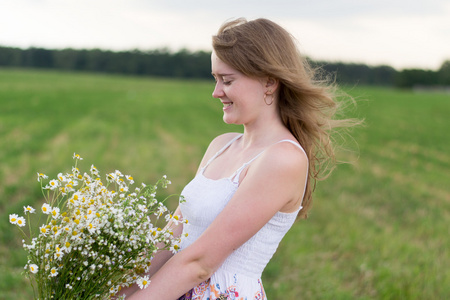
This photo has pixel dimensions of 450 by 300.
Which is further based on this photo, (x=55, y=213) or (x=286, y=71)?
(x=286, y=71)

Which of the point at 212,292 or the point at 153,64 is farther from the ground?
the point at 212,292

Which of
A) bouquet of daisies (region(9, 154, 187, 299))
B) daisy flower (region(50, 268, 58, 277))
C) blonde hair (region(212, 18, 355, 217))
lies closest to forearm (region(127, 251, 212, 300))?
bouquet of daisies (region(9, 154, 187, 299))

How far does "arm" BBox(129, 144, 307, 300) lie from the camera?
81.4 inches

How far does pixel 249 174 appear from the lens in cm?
215

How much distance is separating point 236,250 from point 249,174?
0.36m

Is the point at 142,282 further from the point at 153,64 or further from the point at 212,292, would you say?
the point at 153,64

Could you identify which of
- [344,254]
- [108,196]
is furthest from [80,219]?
[344,254]

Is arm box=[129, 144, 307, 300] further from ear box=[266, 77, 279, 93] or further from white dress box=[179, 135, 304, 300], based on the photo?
ear box=[266, 77, 279, 93]

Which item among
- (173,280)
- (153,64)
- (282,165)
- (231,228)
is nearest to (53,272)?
(173,280)

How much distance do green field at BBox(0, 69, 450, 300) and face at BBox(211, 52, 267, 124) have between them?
144 cm

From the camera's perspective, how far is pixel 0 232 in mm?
5957

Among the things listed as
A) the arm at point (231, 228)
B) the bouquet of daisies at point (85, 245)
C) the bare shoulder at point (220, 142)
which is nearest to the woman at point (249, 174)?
the arm at point (231, 228)

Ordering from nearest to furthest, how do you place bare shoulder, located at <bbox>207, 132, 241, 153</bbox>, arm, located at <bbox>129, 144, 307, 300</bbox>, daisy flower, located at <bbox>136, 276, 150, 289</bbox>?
daisy flower, located at <bbox>136, 276, 150, 289</bbox>
arm, located at <bbox>129, 144, 307, 300</bbox>
bare shoulder, located at <bbox>207, 132, 241, 153</bbox>

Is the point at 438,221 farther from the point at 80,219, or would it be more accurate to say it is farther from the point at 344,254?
the point at 80,219
